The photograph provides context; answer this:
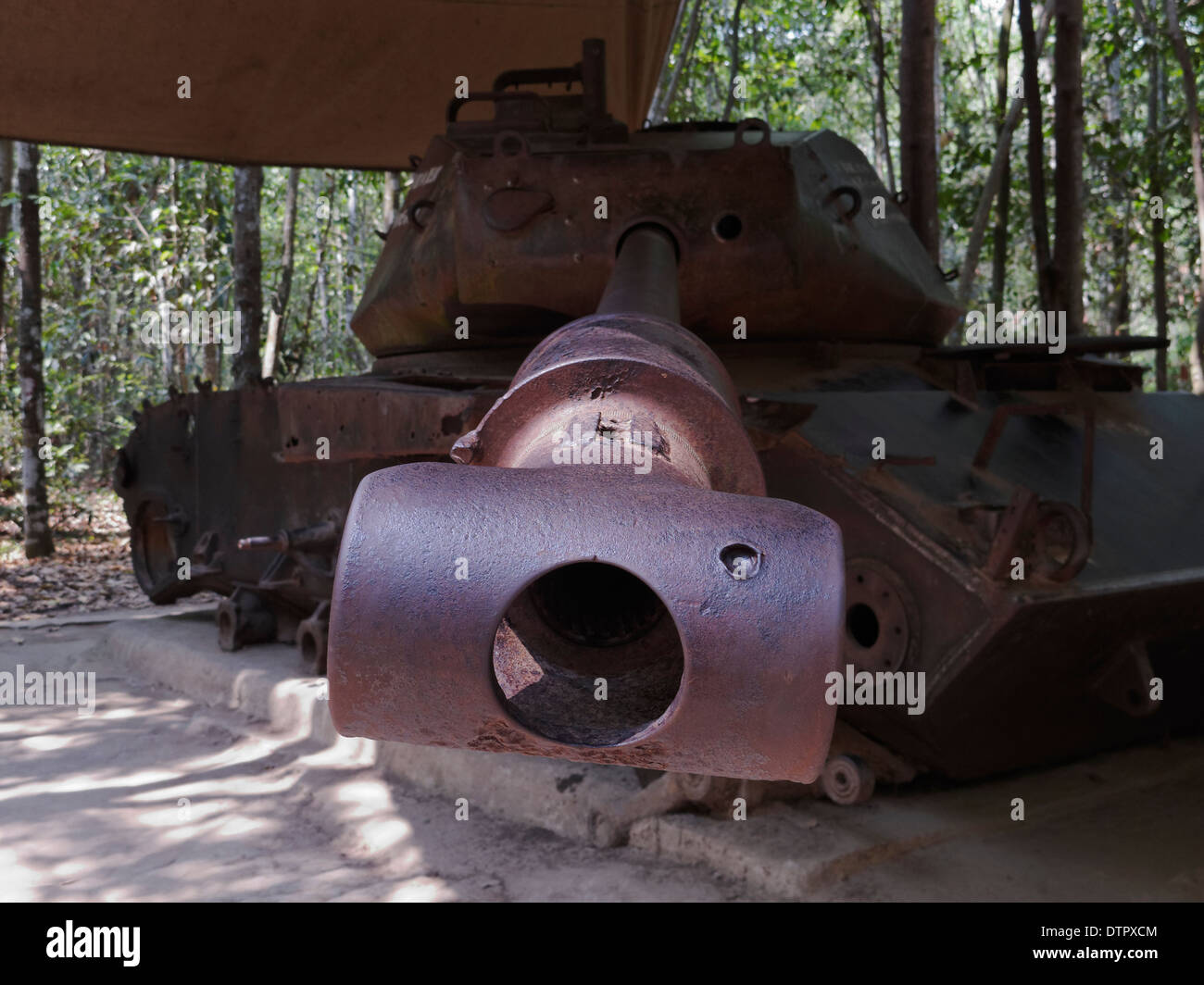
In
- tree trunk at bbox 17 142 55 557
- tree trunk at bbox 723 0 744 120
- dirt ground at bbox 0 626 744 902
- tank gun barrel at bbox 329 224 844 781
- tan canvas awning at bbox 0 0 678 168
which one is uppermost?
tree trunk at bbox 723 0 744 120

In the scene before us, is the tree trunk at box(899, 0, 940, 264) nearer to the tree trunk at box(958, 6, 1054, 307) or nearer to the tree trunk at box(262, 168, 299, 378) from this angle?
the tree trunk at box(958, 6, 1054, 307)

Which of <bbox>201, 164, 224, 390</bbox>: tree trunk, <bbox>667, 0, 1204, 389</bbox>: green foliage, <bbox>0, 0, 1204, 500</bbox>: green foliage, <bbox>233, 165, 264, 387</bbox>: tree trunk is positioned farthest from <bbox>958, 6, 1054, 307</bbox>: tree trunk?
<bbox>201, 164, 224, 390</bbox>: tree trunk

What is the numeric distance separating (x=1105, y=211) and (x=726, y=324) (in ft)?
42.0

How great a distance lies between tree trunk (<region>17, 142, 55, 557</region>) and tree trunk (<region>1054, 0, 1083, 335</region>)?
24.9 feet

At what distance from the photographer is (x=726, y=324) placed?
14.3 feet

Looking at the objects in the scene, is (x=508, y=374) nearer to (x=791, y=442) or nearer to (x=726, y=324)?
→ (x=726, y=324)

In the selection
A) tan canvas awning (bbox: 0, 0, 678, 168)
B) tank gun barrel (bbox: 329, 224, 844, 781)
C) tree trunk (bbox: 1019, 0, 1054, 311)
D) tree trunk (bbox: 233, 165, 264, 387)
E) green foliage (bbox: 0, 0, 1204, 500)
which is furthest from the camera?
green foliage (bbox: 0, 0, 1204, 500)

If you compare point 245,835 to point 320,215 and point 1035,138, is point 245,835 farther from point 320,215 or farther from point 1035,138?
point 320,215

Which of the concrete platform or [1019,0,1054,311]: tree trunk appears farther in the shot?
[1019,0,1054,311]: tree trunk

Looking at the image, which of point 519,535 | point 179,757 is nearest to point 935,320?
point 179,757

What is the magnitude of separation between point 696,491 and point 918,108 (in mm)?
6124

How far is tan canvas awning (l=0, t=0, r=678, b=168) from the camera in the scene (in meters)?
6.50

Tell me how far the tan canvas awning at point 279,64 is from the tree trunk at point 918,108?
1513 millimetres

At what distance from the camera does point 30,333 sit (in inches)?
388
